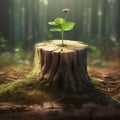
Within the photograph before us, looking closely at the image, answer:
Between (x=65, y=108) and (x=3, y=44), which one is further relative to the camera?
(x=3, y=44)

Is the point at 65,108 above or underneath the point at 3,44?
above

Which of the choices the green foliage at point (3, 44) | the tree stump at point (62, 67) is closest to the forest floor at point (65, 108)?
the tree stump at point (62, 67)

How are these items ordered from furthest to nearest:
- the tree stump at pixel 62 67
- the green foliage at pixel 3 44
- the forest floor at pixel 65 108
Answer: the green foliage at pixel 3 44, the tree stump at pixel 62 67, the forest floor at pixel 65 108

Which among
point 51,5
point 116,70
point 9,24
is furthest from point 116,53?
point 9,24

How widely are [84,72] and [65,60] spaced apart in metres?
0.38

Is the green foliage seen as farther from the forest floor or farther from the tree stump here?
the forest floor

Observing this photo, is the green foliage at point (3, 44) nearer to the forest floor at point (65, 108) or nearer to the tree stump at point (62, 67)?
the tree stump at point (62, 67)

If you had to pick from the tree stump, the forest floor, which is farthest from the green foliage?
the forest floor

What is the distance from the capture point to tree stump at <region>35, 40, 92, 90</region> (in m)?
3.88

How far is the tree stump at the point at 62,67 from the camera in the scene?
12.7 ft

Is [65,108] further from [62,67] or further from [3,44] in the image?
[3,44]

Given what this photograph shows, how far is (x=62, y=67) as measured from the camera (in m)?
3.90

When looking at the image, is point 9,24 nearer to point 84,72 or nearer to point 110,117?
point 84,72

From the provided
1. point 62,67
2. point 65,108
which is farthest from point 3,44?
point 65,108
